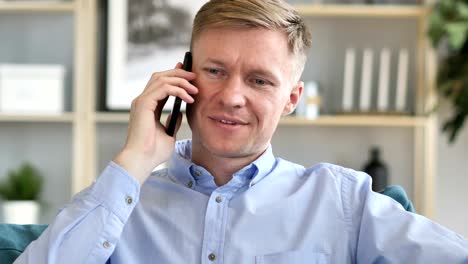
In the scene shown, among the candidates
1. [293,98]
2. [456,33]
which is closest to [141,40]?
[456,33]

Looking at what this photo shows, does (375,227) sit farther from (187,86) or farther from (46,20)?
(46,20)

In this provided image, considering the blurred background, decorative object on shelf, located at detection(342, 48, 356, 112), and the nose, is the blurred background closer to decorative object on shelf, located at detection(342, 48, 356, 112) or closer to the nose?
decorative object on shelf, located at detection(342, 48, 356, 112)

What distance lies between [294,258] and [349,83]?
259 cm

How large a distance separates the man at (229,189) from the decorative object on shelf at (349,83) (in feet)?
7.69

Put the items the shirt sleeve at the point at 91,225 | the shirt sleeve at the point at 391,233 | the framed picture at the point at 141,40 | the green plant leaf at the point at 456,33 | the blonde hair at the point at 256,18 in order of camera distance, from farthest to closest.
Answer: the framed picture at the point at 141,40
the green plant leaf at the point at 456,33
the blonde hair at the point at 256,18
the shirt sleeve at the point at 91,225
the shirt sleeve at the point at 391,233

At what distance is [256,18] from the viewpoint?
161 centimetres

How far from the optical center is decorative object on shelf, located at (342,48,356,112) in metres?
4.04

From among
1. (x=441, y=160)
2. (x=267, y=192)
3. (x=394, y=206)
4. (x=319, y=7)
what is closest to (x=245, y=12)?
(x=267, y=192)

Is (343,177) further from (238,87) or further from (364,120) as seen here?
(364,120)

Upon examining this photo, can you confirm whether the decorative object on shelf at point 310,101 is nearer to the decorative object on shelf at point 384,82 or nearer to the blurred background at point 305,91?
the blurred background at point 305,91

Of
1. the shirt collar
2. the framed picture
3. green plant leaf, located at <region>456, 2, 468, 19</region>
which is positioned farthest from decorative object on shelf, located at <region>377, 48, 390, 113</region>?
the shirt collar

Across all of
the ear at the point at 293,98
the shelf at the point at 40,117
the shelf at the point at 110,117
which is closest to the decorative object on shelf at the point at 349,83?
the shelf at the point at 110,117

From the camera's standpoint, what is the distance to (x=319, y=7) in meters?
4.00

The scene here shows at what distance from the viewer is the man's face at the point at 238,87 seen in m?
1.59
